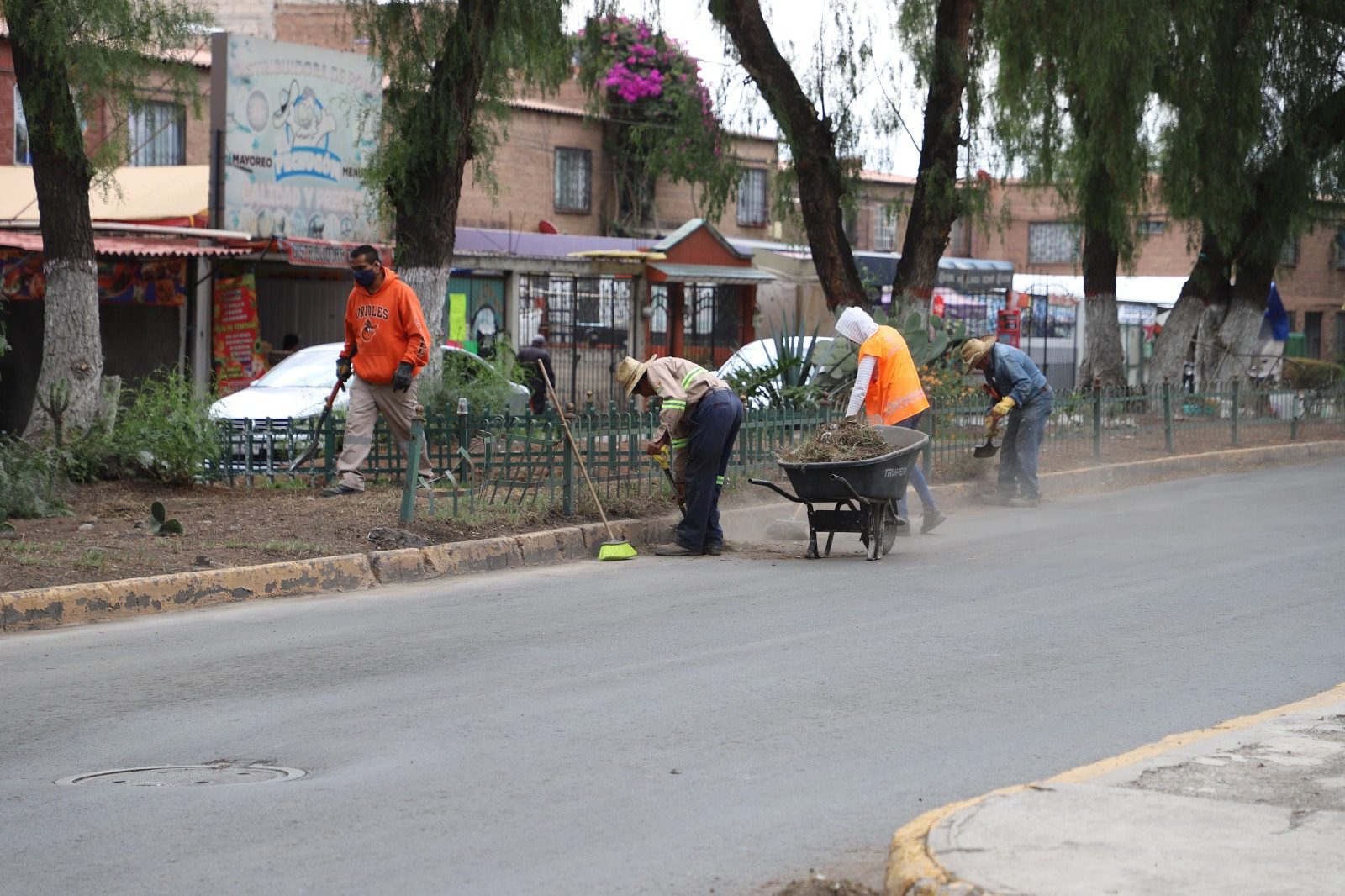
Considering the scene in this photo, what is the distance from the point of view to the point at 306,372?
17.8 metres

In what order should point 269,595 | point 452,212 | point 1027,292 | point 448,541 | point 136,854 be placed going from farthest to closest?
point 1027,292, point 452,212, point 448,541, point 269,595, point 136,854

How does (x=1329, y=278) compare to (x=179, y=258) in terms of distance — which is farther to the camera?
(x=1329, y=278)

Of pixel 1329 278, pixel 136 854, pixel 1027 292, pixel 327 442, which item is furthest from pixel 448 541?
pixel 1329 278

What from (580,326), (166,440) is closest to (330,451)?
(166,440)

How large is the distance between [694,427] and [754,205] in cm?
3171

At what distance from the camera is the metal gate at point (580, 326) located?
26.5 metres

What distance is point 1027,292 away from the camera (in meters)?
34.1

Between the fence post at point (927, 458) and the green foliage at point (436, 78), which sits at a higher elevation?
the green foliage at point (436, 78)

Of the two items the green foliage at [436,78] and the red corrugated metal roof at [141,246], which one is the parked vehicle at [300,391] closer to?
the green foliage at [436,78]

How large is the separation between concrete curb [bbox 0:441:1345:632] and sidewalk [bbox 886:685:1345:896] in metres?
5.72

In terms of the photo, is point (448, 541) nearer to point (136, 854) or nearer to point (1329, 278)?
point (136, 854)

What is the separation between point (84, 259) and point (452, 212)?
128 inches

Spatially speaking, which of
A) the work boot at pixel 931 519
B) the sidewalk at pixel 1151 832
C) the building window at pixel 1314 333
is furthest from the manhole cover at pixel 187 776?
the building window at pixel 1314 333

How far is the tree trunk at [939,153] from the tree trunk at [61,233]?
9441mm
